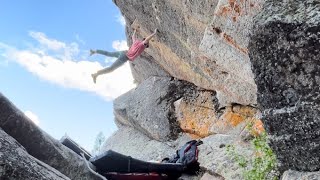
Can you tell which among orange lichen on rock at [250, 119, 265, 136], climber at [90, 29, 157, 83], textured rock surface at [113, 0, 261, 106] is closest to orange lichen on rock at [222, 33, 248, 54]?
textured rock surface at [113, 0, 261, 106]

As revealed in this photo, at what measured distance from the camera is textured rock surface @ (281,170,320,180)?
421 centimetres

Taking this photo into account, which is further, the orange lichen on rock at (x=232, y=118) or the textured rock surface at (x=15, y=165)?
the orange lichen on rock at (x=232, y=118)

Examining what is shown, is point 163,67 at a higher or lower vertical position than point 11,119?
lower

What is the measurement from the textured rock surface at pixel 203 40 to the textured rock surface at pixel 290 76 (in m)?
4.80

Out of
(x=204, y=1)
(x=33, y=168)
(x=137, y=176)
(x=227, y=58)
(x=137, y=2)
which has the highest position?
(x=137, y=2)

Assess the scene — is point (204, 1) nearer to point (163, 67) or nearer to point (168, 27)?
point (168, 27)

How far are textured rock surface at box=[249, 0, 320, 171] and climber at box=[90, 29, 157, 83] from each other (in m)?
12.1

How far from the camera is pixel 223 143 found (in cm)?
1173

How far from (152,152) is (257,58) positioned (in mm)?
12126

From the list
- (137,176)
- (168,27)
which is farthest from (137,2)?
(137,176)

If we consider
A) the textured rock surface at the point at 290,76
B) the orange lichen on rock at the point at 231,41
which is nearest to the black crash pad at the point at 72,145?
the orange lichen on rock at the point at 231,41

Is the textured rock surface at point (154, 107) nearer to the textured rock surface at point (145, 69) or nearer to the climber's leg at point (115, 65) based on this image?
the textured rock surface at point (145, 69)

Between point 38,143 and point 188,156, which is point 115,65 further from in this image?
point 38,143

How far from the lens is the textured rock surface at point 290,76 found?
13.4 ft
